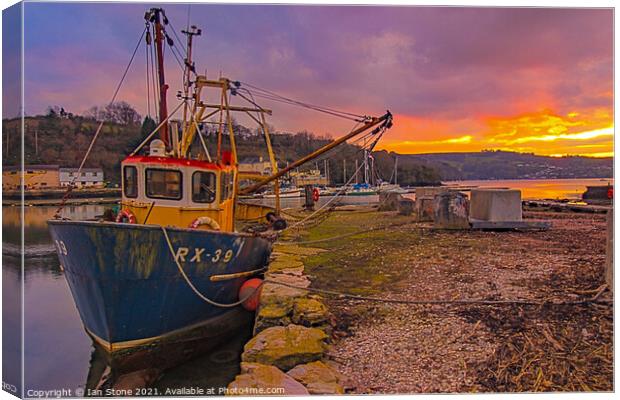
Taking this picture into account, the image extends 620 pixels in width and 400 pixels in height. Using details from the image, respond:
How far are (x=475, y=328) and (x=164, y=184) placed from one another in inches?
174

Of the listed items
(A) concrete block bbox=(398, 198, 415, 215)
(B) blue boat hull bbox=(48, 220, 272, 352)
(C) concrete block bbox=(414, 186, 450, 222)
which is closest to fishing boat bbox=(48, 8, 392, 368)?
(B) blue boat hull bbox=(48, 220, 272, 352)

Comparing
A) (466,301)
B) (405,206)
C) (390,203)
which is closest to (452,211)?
(405,206)

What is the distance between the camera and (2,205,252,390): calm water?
5160 mm

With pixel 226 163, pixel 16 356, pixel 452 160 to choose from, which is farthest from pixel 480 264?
pixel 16 356

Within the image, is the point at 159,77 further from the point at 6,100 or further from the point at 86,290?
the point at 86,290

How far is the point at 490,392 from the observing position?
15.4 feet

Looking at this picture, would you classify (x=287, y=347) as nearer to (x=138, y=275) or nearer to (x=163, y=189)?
(x=138, y=275)

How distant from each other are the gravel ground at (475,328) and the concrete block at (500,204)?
2.31 meters

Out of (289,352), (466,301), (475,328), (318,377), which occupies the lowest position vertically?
(318,377)

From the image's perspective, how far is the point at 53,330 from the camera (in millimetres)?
6520

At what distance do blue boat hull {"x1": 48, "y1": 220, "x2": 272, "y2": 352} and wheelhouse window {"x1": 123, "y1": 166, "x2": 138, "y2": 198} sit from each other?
1.08m

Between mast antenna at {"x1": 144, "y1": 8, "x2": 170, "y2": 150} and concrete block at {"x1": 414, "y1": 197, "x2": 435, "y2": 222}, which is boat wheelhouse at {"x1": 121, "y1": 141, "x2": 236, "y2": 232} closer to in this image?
mast antenna at {"x1": 144, "y1": 8, "x2": 170, "y2": 150}

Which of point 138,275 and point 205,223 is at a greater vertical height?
point 205,223

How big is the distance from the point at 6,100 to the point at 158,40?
6.15 feet
